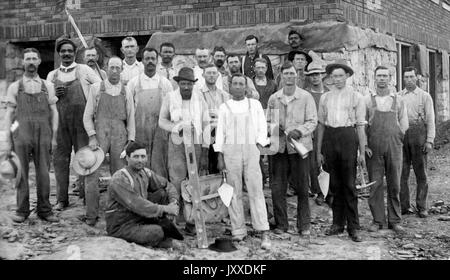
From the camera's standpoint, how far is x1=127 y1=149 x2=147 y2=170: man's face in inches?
215

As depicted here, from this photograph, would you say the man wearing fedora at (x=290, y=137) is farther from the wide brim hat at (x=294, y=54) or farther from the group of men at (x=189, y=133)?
the wide brim hat at (x=294, y=54)

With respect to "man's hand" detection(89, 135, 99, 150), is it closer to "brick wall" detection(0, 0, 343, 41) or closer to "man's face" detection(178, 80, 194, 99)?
"man's face" detection(178, 80, 194, 99)

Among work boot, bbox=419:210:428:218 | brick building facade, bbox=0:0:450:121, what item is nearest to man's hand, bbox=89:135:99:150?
brick building facade, bbox=0:0:450:121

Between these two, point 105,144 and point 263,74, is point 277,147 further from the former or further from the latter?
point 105,144

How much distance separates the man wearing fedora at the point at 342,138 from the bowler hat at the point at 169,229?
1.84 meters

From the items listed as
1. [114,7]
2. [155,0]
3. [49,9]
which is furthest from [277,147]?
[49,9]

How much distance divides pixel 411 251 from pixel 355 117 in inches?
61.0

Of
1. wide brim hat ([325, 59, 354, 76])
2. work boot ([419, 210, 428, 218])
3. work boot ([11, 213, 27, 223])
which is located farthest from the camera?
work boot ([419, 210, 428, 218])

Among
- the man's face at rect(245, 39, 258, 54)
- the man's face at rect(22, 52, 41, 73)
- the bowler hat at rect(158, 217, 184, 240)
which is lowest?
the bowler hat at rect(158, 217, 184, 240)

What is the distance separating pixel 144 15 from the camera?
9.56m

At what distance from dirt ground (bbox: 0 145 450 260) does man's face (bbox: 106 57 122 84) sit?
5.27 feet

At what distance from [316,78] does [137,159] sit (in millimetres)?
2868

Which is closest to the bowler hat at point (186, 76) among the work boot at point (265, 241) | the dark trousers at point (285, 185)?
the dark trousers at point (285, 185)

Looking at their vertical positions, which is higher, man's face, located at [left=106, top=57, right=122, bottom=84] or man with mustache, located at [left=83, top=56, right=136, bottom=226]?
man's face, located at [left=106, top=57, right=122, bottom=84]
